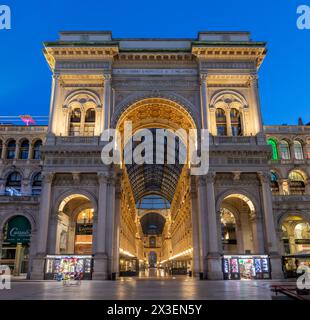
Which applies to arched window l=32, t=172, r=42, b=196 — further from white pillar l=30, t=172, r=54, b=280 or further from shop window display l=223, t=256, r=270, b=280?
shop window display l=223, t=256, r=270, b=280

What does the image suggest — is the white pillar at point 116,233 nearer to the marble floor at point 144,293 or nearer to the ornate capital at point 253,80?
the marble floor at point 144,293

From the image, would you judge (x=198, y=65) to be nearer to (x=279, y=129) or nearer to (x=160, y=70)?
(x=160, y=70)

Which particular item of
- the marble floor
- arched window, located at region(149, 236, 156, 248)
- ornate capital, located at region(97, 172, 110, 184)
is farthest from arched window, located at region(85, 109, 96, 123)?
arched window, located at region(149, 236, 156, 248)

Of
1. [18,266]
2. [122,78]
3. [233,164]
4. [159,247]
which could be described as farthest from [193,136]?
[159,247]

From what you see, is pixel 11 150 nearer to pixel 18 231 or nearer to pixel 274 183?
pixel 18 231

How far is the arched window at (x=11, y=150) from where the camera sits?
44344mm

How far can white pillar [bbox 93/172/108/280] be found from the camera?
94.4ft

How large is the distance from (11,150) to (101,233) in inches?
883

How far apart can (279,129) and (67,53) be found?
1124 inches

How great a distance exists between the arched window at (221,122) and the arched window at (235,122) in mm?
855

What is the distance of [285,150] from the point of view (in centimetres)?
4372

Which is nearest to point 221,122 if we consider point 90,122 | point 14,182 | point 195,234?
point 195,234

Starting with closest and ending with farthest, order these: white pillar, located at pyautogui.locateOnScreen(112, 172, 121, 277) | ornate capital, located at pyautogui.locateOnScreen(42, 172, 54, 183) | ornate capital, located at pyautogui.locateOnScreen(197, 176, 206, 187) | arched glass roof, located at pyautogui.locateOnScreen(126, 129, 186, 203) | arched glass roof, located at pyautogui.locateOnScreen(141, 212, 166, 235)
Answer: ornate capital, located at pyautogui.locateOnScreen(42, 172, 54, 183)
white pillar, located at pyautogui.locateOnScreen(112, 172, 121, 277)
ornate capital, located at pyautogui.locateOnScreen(197, 176, 206, 187)
arched glass roof, located at pyautogui.locateOnScreen(126, 129, 186, 203)
arched glass roof, located at pyautogui.locateOnScreen(141, 212, 166, 235)

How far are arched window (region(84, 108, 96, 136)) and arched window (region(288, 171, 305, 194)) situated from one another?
2597 cm
